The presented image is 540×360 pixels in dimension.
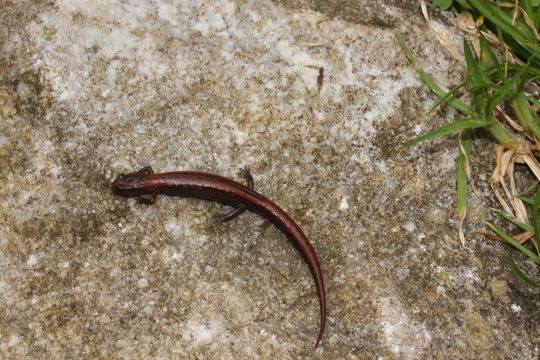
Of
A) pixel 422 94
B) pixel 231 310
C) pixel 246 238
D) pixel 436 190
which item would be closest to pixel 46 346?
pixel 231 310

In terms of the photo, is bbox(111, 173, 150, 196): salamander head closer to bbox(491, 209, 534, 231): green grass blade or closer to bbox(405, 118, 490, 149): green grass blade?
bbox(405, 118, 490, 149): green grass blade

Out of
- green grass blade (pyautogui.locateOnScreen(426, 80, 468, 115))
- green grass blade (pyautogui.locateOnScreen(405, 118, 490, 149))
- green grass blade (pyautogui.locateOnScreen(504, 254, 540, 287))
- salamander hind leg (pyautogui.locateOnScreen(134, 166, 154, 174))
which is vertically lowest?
green grass blade (pyautogui.locateOnScreen(504, 254, 540, 287))

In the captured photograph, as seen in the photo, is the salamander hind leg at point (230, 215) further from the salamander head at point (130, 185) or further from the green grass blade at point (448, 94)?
the green grass blade at point (448, 94)

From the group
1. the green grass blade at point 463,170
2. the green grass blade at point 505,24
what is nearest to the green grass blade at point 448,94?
the green grass blade at point 463,170

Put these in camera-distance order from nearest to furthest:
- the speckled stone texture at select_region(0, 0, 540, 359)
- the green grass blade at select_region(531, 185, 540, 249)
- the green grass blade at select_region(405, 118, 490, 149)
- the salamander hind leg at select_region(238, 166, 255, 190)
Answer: the speckled stone texture at select_region(0, 0, 540, 359) < the green grass blade at select_region(531, 185, 540, 249) < the green grass blade at select_region(405, 118, 490, 149) < the salamander hind leg at select_region(238, 166, 255, 190)

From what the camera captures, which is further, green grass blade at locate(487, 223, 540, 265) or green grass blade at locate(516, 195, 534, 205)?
green grass blade at locate(516, 195, 534, 205)

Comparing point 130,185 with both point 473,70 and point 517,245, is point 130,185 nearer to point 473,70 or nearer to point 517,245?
point 473,70

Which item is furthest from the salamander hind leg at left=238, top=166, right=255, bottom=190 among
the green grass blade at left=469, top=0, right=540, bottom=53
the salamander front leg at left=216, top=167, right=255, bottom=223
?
the green grass blade at left=469, top=0, right=540, bottom=53
